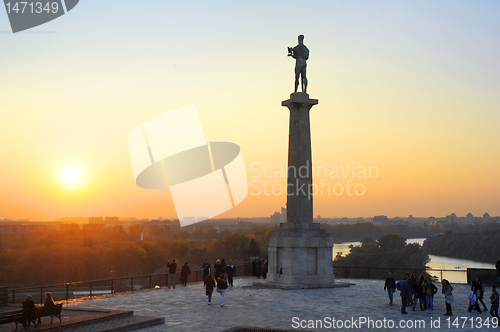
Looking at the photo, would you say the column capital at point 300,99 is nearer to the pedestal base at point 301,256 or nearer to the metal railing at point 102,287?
the pedestal base at point 301,256

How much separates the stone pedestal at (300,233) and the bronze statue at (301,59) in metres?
1.13

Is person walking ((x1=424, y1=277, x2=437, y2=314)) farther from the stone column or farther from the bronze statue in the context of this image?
the bronze statue

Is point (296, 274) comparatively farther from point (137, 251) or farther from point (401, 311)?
point (137, 251)

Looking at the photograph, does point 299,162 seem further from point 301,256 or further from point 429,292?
point 429,292

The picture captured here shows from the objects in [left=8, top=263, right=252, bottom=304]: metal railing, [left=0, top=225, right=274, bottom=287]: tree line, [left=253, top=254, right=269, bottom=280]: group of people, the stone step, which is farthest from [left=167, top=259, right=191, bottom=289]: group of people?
[left=0, top=225, right=274, bottom=287]: tree line

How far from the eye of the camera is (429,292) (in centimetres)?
1683

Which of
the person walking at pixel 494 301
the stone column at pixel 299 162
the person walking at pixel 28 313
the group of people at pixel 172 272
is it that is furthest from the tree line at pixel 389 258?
the person walking at pixel 28 313

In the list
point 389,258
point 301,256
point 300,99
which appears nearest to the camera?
point 301,256

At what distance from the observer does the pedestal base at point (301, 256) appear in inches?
949

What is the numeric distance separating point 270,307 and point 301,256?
264 inches

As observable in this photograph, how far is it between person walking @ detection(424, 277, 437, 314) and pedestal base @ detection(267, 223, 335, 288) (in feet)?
24.5

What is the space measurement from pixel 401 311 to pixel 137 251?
79641mm

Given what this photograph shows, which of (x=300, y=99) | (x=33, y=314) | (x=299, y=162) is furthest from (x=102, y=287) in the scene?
(x=33, y=314)

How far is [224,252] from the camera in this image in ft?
319
